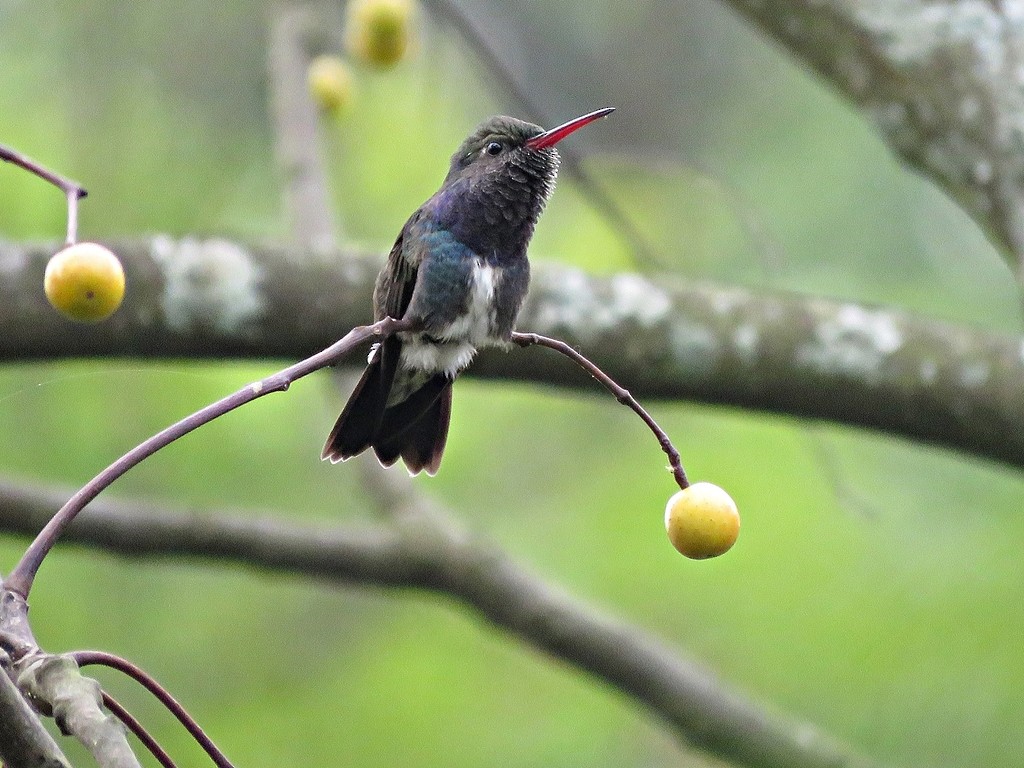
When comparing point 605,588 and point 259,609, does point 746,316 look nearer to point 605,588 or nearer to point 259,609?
point 605,588

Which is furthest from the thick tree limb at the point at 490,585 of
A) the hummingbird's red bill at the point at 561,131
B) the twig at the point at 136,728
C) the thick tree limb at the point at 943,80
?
the twig at the point at 136,728

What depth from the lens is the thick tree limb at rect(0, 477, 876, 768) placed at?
358cm

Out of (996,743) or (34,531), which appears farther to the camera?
(996,743)

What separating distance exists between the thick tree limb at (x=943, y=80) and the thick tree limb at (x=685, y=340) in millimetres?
329

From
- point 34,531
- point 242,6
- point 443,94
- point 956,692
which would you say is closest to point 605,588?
point 956,692

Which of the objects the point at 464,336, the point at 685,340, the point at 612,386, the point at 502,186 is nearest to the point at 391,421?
the point at 464,336

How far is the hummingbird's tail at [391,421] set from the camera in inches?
81.5

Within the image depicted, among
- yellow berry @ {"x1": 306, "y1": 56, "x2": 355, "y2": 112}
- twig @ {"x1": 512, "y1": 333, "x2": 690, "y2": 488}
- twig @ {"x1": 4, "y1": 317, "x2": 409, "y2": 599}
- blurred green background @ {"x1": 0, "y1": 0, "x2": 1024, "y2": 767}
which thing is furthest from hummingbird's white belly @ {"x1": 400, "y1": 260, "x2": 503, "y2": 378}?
yellow berry @ {"x1": 306, "y1": 56, "x2": 355, "y2": 112}

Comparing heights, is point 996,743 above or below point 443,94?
below

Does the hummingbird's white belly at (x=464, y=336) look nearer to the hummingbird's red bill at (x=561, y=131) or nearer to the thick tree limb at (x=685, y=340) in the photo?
the hummingbird's red bill at (x=561, y=131)

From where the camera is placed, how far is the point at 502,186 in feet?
7.11

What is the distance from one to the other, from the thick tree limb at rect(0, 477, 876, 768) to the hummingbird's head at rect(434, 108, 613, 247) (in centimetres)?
169

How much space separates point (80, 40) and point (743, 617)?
335 cm

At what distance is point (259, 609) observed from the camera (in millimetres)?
5195
